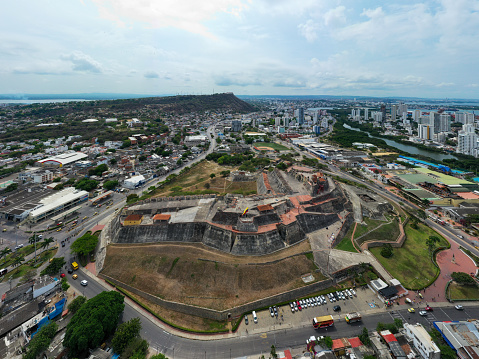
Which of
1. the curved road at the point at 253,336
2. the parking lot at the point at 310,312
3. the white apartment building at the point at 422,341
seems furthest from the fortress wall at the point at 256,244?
the white apartment building at the point at 422,341

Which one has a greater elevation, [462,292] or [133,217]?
[133,217]

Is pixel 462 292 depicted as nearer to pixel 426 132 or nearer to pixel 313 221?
pixel 313 221

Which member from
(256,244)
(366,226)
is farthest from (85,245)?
(366,226)

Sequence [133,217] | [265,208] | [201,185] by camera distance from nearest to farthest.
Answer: [265,208] → [133,217] → [201,185]

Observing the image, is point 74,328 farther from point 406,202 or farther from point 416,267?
point 406,202

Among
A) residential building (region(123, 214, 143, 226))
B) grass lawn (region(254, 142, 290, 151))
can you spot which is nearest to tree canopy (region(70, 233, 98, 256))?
residential building (region(123, 214, 143, 226))

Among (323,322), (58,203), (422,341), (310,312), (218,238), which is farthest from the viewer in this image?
(58,203)
